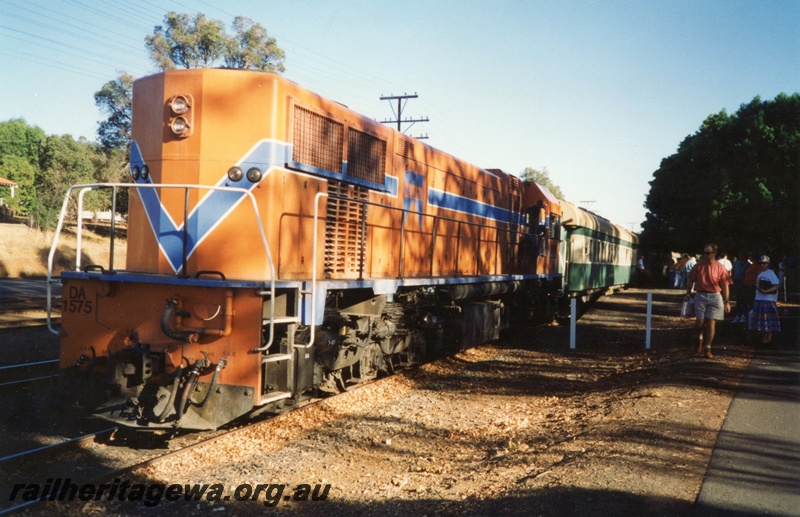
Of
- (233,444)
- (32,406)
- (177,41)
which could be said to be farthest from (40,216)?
(233,444)

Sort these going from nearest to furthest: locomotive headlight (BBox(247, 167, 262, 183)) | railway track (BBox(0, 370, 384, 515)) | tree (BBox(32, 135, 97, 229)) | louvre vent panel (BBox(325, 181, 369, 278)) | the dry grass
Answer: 1. railway track (BBox(0, 370, 384, 515))
2. locomotive headlight (BBox(247, 167, 262, 183))
3. louvre vent panel (BBox(325, 181, 369, 278))
4. the dry grass
5. tree (BBox(32, 135, 97, 229))

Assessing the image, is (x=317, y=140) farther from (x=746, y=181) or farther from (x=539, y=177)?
(x=539, y=177)

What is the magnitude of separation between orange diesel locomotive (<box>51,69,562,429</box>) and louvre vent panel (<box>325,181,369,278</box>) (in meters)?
0.02

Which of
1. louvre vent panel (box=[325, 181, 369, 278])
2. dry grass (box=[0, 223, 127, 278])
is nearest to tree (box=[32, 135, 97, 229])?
dry grass (box=[0, 223, 127, 278])

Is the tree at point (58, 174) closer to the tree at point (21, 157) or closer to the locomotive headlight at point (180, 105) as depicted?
the tree at point (21, 157)

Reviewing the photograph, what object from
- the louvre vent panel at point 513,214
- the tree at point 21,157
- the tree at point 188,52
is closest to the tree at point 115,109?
the tree at point 188,52

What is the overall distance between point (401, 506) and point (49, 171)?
132ft

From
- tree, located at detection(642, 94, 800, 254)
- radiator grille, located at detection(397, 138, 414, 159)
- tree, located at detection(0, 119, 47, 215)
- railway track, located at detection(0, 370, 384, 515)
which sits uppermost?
tree, located at detection(0, 119, 47, 215)

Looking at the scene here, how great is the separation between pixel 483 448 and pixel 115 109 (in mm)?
35060

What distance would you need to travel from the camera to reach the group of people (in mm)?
9977

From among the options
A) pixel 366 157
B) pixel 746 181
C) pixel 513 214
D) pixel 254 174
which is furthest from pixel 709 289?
pixel 746 181

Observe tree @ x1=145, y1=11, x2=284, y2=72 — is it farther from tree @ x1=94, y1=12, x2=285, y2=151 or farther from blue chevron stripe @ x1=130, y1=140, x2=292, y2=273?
blue chevron stripe @ x1=130, y1=140, x2=292, y2=273

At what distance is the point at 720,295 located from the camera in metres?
9.92

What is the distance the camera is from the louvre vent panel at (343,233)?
729 centimetres
